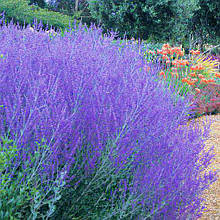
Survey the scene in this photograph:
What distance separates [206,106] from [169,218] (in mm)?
4765

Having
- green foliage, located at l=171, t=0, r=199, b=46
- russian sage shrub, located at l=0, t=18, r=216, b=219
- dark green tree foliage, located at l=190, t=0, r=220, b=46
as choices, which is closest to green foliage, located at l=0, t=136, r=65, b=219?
russian sage shrub, located at l=0, t=18, r=216, b=219

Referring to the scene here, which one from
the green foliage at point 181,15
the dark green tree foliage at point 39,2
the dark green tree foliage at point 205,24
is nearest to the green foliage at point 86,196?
the green foliage at point 181,15

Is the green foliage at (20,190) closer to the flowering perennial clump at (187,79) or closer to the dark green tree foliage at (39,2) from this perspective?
the flowering perennial clump at (187,79)

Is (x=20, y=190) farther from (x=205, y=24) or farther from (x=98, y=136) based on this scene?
(x=205, y=24)

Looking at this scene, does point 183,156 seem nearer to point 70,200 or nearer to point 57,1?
point 70,200

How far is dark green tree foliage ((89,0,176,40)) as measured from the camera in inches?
524

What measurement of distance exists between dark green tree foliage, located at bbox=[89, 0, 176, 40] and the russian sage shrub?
1169 centimetres

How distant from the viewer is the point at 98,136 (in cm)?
166

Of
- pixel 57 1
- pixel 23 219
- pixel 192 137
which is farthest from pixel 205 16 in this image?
pixel 23 219

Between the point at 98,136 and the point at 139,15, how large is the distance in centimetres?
1311

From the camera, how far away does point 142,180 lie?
1.83 meters

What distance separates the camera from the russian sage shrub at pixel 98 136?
164cm

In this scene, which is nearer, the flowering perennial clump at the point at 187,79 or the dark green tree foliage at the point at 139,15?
the flowering perennial clump at the point at 187,79

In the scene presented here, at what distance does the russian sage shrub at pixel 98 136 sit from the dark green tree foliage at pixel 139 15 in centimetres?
1169
